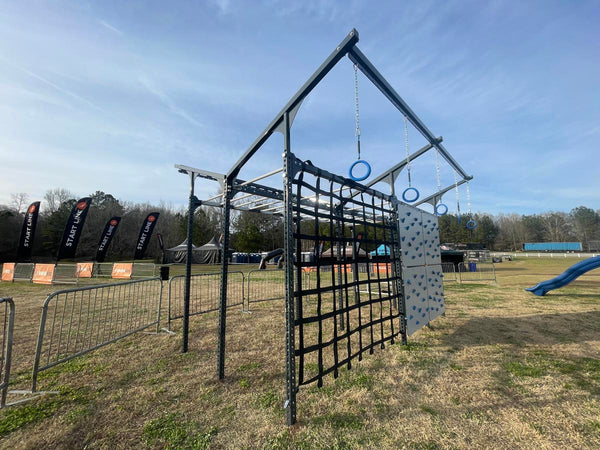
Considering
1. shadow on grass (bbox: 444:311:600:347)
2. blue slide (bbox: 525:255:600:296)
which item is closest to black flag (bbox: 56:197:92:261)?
shadow on grass (bbox: 444:311:600:347)

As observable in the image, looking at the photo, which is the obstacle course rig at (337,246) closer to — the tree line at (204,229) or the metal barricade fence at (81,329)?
the metal barricade fence at (81,329)

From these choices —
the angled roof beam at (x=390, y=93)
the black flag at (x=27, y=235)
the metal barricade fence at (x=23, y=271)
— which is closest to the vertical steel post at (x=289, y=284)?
the angled roof beam at (x=390, y=93)

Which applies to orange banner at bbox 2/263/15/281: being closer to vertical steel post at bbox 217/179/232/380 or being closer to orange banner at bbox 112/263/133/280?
orange banner at bbox 112/263/133/280

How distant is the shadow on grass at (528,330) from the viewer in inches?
177

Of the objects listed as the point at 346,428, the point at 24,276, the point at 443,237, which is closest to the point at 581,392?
the point at 346,428

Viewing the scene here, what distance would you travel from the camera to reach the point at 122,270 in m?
15.5

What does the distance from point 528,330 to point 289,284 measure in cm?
561

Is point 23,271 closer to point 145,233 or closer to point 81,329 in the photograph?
point 145,233

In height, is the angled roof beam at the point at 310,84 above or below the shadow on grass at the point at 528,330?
above

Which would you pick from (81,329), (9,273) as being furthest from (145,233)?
(81,329)

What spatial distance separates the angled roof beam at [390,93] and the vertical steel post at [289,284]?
119 cm

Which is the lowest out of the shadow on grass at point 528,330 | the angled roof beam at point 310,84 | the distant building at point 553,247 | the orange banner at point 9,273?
the shadow on grass at point 528,330

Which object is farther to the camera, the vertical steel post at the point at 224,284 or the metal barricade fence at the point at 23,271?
the metal barricade fence at the point at 23,271

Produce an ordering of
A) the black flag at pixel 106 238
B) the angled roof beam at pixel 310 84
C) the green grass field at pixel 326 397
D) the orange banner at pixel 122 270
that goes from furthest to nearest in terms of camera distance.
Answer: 1. the black flag at pixel 106 238
2. the orange banner at pixel 122 270
3. the angled roof beam at pixel 310 84
4. the green grass field at pixel 326 397
